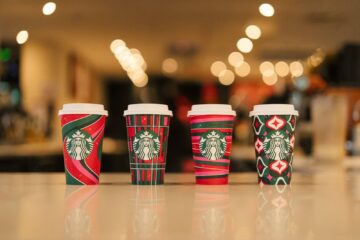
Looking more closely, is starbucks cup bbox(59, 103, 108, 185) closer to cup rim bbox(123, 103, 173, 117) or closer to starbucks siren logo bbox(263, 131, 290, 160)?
cup rim bbox(123, 103, 173, 117)

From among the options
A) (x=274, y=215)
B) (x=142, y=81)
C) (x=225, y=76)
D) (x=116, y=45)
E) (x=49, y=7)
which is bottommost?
(x=274, y=215)

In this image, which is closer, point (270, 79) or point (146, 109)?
point (146, 109)

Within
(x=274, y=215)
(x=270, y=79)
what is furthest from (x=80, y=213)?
(x=270, y=79)

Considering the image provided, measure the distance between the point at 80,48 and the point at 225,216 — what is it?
21.3ft

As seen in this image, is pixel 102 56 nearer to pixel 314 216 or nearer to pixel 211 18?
pixel 211 18

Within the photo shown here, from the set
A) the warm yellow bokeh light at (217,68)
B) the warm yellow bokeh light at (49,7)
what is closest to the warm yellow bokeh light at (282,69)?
the warm yellow bokeh light at (217,68)

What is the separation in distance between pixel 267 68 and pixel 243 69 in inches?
13.9

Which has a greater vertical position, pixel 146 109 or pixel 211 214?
pixel 146 109

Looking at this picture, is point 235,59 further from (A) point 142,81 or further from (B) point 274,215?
(B) point 274,215

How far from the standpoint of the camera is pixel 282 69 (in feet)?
18.9

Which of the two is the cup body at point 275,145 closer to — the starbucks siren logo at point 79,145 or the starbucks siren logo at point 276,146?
the starbucks siren logo at point 276,146

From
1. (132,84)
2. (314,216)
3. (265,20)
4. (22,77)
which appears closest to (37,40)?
(22,77)

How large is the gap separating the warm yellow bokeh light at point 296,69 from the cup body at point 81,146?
147 inches

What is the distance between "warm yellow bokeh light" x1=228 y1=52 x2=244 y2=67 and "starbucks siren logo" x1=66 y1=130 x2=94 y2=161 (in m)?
4.76
